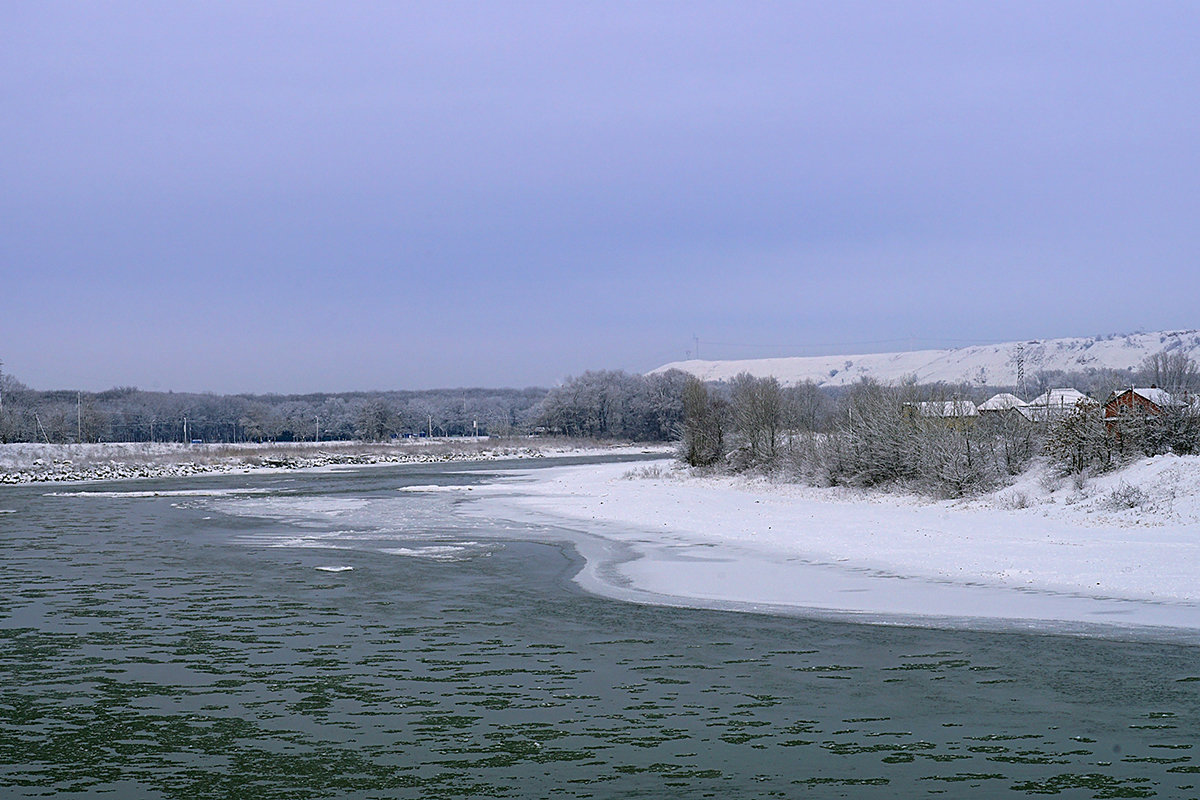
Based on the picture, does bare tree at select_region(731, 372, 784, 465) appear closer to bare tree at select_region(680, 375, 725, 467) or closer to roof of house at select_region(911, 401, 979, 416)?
bare tree at select_region(680, 375, 725, 467)

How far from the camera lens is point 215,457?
84812mm

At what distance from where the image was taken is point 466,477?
57969mm

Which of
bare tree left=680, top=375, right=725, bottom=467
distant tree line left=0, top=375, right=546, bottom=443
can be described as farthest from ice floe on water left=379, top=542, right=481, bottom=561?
distant tree line left=0, top=375, right=546, bottom=443

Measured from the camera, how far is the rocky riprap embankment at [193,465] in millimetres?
63188

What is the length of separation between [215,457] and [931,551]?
75.4 metres

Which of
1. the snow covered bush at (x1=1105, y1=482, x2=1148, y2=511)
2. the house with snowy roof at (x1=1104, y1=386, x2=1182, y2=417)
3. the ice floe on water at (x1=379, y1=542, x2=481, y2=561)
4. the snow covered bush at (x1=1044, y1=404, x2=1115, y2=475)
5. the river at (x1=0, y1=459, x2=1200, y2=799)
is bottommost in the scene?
the ice floe on water at (x1=379, y1=542, x2=481, y2=561)

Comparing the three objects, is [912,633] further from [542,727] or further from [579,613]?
[542,727]

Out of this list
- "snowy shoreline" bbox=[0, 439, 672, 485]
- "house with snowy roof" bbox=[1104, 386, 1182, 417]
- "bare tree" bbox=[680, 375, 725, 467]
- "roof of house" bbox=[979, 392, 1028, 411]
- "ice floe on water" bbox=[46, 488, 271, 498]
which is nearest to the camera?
"house with snowy roof" bbox=[1104, 386, 1182, 417]

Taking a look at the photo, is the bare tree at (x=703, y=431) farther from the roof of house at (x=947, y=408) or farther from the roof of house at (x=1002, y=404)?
the roof of house at (x=947, y=408)

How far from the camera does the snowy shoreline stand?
66.4 m

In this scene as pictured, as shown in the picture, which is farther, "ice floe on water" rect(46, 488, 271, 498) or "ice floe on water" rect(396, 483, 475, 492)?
"ice floe on water" rect(396, 483, 475, 492)

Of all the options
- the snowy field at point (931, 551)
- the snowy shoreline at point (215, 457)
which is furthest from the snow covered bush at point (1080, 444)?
the snowy shoreline at point (215, 457)

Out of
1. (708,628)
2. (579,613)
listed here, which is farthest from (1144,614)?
(579,613)

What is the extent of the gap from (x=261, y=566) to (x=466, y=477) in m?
37.9
